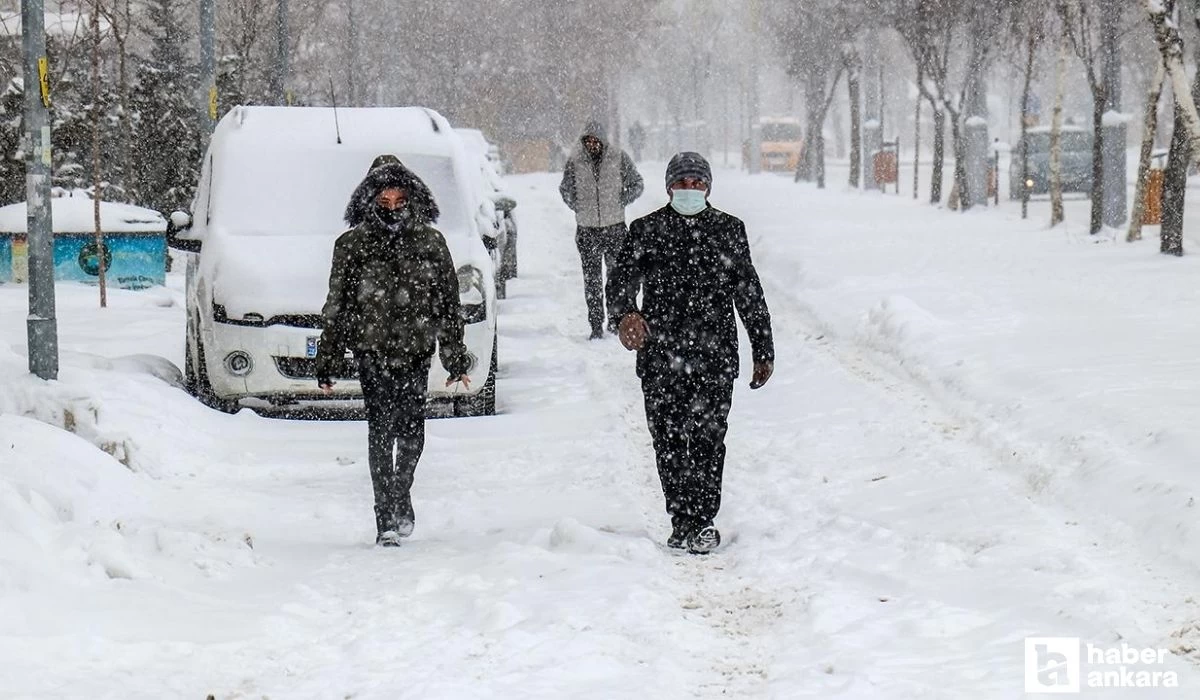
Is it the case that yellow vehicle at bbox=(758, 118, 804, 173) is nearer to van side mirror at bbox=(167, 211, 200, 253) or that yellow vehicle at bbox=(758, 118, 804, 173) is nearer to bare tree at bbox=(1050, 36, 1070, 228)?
bare tree at bbox=(1050, 36, 1070, 228)

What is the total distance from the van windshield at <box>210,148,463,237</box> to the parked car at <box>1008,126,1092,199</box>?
24.2 meters

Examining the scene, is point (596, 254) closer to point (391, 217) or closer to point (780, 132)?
point (391, 217)

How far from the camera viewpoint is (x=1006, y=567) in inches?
239

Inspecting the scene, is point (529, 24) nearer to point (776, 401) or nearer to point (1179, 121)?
point (1179, 121)

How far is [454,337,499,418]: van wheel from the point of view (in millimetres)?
9945

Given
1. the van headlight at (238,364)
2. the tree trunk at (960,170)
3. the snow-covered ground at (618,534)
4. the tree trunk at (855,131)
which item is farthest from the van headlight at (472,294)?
the tree trunk at (855,131)

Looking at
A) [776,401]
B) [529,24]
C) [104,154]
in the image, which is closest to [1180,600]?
[776,401]

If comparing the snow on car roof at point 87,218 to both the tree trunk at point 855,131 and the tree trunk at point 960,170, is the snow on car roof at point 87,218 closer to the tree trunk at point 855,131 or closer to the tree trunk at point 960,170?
the tree trunk at point 960,170

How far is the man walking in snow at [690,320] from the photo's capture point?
6.79 m

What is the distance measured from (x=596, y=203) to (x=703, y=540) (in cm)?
686

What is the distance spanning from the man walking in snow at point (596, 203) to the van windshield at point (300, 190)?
2518 millimetres

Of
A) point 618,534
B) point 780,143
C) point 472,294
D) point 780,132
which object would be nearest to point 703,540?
point 618,534

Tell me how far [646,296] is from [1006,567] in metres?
1.93

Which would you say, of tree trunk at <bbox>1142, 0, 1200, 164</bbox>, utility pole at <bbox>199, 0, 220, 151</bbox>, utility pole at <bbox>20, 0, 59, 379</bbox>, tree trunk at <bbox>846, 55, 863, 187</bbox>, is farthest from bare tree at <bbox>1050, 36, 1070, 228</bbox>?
utility pole at <bbox>20, 0, 59, 379</bbox>
